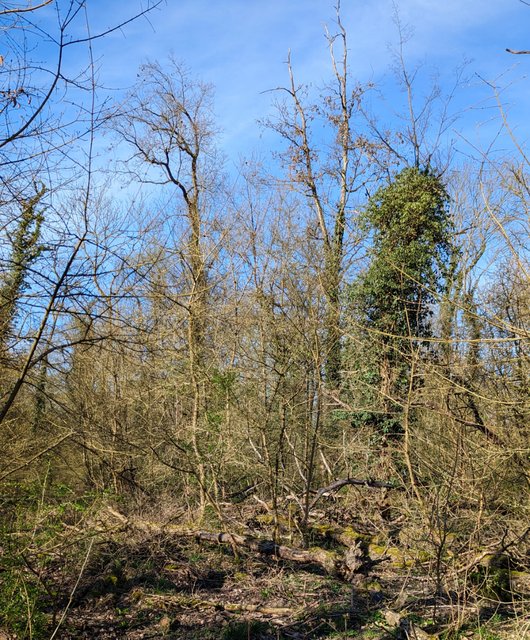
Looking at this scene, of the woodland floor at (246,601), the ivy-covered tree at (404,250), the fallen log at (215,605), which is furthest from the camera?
the ivy-covered tree at (404,250)

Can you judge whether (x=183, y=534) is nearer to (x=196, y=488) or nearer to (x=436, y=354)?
(x=196, y=488)

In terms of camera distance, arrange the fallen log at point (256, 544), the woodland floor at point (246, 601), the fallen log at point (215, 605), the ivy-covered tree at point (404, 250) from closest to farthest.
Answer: the woodland floor at point (246, 601)
the fallen log at point (215, 605)
the fallen log at point (256, 544)
the ivy-covered tree at point (404, 250)

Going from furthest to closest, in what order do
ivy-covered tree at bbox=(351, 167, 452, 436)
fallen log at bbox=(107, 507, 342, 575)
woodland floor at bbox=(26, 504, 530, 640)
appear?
ivy-covered tree at bbox=(351, 167, 452, 436) < fallen log at bbox=(107, 507, 342, 575) < woodland floor at bbox=(26, 504, 530, 640)

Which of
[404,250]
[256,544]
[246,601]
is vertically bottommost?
[246,601]

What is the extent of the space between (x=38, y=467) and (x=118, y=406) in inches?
112

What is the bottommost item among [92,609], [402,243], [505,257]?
[92,609]

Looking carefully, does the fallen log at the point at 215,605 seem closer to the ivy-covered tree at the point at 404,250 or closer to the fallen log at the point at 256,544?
the fallen log at the point at 256,544

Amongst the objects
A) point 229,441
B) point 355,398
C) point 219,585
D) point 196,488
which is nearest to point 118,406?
point 196,488

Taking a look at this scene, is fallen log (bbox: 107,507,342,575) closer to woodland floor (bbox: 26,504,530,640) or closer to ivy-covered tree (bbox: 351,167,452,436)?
woodland floor (bbox: 26,504,530,640)

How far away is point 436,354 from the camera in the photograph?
29.1 feet

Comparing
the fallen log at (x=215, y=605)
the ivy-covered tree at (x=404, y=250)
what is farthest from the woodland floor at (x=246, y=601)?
the ivy-covered tree at (x=404, y=250)

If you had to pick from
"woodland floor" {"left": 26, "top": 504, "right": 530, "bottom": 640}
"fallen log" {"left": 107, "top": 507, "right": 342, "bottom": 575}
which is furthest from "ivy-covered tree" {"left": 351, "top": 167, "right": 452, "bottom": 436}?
"woodland floor" {"left": 26, "top": 504, "right": 530, "bottom": 640}

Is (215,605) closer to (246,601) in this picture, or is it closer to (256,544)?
(246,601)

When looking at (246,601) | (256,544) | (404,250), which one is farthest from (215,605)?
(404,250)
